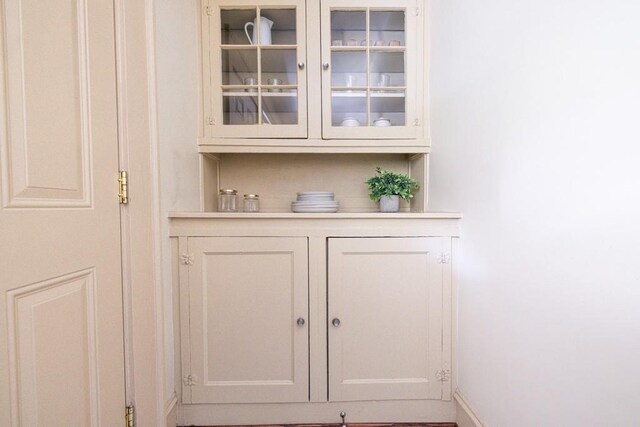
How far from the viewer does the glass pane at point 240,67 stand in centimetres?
152

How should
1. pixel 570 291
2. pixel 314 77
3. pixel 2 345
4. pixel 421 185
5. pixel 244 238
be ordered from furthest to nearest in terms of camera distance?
pixel 421 185, pixel 314 77, pixel 244 238, pixel 570 291, pixel 2 345

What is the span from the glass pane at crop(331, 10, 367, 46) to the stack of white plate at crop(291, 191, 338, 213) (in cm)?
78

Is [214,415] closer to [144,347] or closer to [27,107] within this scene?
[144,347]

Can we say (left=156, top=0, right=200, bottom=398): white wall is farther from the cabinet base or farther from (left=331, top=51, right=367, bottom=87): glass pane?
(left=331, top=51, right=367, bottom=87): glass pane

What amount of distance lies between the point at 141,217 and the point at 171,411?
2.71 ft

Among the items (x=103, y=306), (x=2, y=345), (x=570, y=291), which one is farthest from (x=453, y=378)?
(x=2, y=345)

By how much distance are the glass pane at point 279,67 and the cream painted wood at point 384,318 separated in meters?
0.88

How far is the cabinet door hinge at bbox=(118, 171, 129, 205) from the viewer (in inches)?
36.0

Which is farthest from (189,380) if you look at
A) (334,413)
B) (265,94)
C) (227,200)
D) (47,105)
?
(265,94)

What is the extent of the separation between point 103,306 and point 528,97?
1.35 metres

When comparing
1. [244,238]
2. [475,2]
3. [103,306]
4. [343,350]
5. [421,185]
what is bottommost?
[343,350]

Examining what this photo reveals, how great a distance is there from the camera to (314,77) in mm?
1512

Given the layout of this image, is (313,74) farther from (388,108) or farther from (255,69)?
(388,108)

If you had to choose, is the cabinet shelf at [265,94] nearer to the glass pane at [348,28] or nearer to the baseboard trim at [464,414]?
the glass pane at [348,28]
